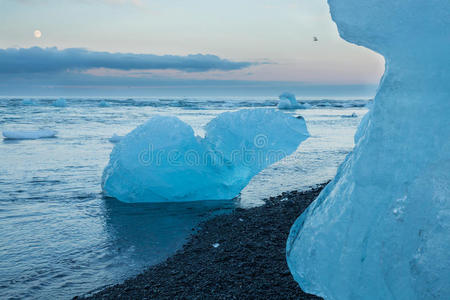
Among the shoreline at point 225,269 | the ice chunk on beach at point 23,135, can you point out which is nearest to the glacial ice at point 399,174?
the shoreline at point 225,269

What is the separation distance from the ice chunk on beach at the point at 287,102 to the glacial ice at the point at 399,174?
35.5m

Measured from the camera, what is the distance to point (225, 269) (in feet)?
11.9

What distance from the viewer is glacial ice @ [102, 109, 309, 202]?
6.39m

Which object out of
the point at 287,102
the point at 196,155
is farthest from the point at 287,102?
the point at 196,155

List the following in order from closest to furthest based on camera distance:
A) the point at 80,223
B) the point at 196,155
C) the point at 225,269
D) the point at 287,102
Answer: the point at 225,269, the point at 80,223, the point at 196,155, the point at 287,102

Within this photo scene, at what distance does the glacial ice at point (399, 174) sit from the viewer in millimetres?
1940

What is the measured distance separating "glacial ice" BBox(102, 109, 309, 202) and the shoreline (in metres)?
1.37

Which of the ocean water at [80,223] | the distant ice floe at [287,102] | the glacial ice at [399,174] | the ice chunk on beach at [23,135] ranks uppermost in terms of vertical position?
the distant ice floe at [287,102]

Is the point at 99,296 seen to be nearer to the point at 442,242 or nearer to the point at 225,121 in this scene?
the point at 442,242

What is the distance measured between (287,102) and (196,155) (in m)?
32.0

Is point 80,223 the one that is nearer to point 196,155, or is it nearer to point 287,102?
point 196,155

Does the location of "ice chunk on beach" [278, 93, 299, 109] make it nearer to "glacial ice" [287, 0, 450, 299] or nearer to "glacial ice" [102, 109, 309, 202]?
"glacial ice" [102, 109, 309, 202]

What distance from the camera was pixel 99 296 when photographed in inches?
134

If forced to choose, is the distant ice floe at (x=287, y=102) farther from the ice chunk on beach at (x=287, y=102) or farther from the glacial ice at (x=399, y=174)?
the glacial ice at (x=399, y=174)
